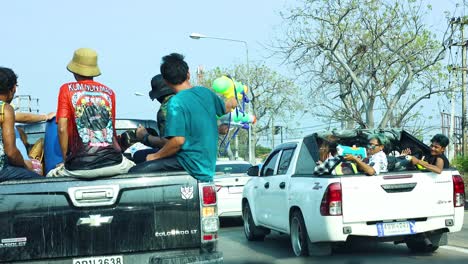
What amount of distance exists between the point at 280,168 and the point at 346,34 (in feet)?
67.2

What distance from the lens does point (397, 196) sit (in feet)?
29.3

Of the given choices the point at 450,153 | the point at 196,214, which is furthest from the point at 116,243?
the point at 450,153

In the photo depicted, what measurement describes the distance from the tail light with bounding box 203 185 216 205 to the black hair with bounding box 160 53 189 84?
3.76 ft

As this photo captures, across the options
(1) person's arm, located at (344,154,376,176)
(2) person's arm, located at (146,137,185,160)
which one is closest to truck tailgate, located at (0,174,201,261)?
(2) person's arm, located at (146,137,185,160)

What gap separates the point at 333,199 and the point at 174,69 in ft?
10.9

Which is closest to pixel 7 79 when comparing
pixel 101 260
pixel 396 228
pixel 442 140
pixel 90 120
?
pixel 90 120

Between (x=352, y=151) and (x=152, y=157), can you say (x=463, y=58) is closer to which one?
(x=352, y=151)

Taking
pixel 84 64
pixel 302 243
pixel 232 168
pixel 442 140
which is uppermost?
pixel 84 64

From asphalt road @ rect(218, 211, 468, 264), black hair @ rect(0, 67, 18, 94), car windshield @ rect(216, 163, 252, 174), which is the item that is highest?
black hair @ rect(0, 67, 18, 94)

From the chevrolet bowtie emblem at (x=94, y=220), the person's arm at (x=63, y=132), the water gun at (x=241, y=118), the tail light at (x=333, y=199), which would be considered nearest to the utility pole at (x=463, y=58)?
the water gun at (x=241, y=118)

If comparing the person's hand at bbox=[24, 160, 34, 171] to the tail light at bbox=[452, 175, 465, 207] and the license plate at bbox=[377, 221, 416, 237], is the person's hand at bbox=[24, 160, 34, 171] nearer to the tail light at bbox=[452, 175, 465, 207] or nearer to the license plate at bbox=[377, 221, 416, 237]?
the license plate at bbox=[377, 221, 416, 237]

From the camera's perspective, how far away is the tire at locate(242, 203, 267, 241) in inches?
482

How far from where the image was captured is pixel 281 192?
10484 mm

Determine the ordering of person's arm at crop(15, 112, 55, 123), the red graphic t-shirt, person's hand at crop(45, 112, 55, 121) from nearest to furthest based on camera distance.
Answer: the red graphic t-shirt
person's hand at crop(45, 112, 55, 121)
person's arm at crop(15, 112, 55, 123)
